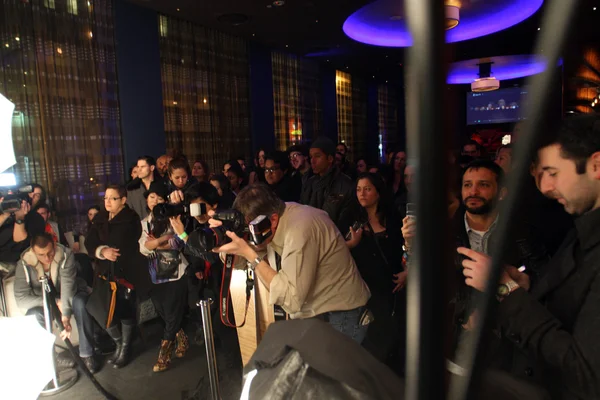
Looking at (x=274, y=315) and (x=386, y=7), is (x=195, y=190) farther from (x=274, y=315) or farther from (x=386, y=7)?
(x=386, y=7)

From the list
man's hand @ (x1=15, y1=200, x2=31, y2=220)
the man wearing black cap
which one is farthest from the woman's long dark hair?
man's hand @ (x1=15, y1=200, x2=31, y2=220)

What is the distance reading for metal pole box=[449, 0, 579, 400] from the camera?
220 millimetres

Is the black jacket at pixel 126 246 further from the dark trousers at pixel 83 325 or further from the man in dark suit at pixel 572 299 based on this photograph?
the man in dark suit at pixel 572 299

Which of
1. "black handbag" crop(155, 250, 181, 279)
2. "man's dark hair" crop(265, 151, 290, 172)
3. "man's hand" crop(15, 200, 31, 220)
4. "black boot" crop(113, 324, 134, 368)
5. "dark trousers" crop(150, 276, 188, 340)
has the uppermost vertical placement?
"man's dark hair" crop(265, 151, 290, 172)

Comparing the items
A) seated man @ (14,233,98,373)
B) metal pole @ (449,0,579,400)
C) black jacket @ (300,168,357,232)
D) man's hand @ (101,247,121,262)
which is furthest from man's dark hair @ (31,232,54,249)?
metal pole @ (449,0,579,400)

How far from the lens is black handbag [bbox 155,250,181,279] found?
8.84 feet

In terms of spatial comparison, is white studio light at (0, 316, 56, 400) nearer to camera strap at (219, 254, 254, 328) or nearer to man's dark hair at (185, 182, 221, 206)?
camera strap at (219, 254, 254, 328)

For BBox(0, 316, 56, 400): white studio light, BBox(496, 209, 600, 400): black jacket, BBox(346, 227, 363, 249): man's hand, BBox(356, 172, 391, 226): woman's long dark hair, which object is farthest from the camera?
BBox(356, 172, 391, 226): woman's long dark hair

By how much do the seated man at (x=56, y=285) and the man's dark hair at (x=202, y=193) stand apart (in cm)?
119

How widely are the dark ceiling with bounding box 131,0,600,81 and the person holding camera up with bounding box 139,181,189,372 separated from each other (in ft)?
9.43

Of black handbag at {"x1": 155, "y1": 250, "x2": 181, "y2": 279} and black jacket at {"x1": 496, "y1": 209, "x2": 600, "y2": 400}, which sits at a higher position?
black jacket at {"x1": 496, "y1": 209, "x2": 600, "y2": 400}

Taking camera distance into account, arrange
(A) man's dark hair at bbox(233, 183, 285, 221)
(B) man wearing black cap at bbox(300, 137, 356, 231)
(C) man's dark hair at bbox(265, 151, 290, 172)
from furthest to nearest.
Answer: (C) man's dark hair at bbox(265, 151, 290, 172), (B) man wearing black cap at bbox(300, 137, 356, 231), (A) man's dark hair at bbox(233, 183, 285, 221)

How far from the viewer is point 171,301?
284 centimetres

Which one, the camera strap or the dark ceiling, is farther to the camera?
the dark ceiling
